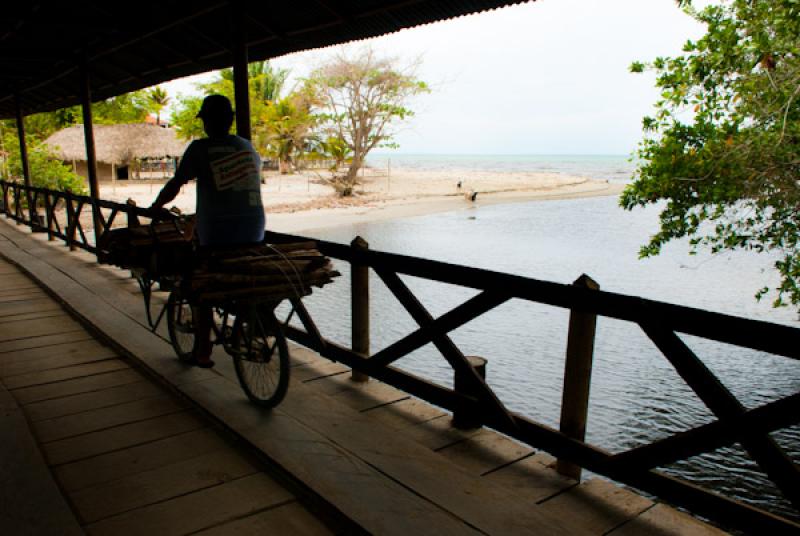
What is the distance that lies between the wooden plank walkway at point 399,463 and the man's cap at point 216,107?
169cm

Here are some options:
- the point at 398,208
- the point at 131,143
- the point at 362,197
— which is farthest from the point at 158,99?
the point at 398,208

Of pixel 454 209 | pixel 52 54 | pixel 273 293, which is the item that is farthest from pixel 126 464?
pixel 454 209

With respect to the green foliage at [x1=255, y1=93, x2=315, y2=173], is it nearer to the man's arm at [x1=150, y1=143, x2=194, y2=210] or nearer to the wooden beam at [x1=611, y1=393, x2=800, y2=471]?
the man's arm at [x1=150, y1=143, x2=194, y2=210]

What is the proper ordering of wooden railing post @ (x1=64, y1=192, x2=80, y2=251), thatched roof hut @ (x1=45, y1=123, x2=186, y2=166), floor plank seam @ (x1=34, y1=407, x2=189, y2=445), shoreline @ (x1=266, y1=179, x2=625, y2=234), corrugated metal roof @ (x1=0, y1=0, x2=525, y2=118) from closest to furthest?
floor plank seam @ (x1=34, y1=407, x2=189, y2=445) < corrugated metal roof @ (x1=0, y1=0, x2=525, y2=118) < wooden railing post @ (x1=64, y1=192, x2=80, y2=251) < shoreline @ (x1=266, y1=179, x2=625, y2=234) < thatched roof hut @ (x1=45, y1=123, x2=186, y2=166)

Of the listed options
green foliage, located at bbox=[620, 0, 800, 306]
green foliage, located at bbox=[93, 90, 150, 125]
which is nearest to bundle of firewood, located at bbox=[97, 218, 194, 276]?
green foliage, located at bbox=[620, 0, 800, 306]

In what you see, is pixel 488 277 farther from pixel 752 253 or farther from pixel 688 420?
pixel 752 253

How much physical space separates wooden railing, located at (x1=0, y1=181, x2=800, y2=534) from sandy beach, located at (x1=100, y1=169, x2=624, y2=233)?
17574 mm

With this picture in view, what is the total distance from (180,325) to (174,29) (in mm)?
4056

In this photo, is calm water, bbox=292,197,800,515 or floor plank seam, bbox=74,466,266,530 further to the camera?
calm water, bbox=292,197,800,515

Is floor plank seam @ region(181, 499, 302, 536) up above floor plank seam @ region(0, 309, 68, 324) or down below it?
above

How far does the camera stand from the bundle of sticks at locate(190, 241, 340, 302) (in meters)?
2.87

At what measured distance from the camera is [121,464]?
2.82 m

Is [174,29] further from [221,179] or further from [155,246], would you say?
[221,179]

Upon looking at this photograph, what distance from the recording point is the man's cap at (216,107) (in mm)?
3174
